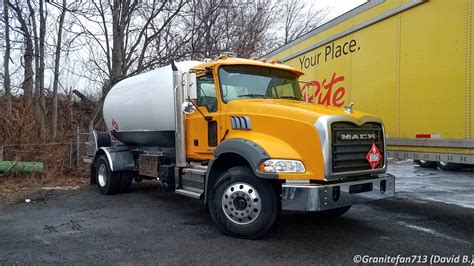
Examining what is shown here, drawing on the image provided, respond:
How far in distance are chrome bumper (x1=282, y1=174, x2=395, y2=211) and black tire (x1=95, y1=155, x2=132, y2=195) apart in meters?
5.34

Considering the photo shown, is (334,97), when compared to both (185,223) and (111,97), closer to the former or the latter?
(185,223)

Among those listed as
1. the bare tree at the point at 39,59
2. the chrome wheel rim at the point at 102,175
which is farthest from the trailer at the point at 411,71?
the bare tree at the point at 39,59

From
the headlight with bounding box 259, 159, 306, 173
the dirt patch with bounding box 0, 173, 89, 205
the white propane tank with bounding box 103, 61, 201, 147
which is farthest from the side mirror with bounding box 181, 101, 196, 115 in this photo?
the dirt patch with bounding box 0, 173, 89, 205

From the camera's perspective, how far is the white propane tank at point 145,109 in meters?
7.74

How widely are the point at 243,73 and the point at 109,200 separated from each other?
4.35 meters

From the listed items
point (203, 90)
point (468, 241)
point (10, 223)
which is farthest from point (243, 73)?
point (10, 223)

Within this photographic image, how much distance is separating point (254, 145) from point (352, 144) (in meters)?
1.33

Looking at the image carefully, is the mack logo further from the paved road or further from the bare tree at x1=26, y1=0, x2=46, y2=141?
the bare tree at x1=26, y1=0, x2=46, y2=141

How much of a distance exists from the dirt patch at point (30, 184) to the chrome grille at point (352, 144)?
7374 mm

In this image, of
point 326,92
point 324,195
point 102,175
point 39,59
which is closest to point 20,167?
point 102,175

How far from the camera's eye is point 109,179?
937 centimetres

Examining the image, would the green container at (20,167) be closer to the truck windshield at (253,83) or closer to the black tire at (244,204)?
the truck windshield at (253,83)

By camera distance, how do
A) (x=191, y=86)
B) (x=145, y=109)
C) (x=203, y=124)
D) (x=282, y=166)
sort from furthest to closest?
(x=145, y=109)
(x=203, y=124)
(x=191, y=86)
(x=282, y=166)

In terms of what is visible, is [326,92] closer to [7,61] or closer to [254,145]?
[254,145]
